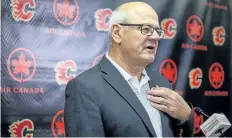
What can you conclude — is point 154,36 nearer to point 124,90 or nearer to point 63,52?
point 124,90

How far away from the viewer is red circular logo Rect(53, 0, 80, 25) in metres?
1.98

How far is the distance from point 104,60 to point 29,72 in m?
0.61

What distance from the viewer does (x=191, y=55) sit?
2525 millimetres

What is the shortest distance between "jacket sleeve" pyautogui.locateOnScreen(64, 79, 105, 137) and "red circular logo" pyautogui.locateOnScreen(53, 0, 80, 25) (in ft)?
2.65

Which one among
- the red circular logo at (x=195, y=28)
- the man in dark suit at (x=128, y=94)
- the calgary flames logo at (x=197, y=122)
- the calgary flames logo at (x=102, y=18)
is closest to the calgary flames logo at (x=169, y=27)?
the red circular logo at (x=195, y=28)

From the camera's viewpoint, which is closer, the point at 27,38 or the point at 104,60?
the point at 104,60

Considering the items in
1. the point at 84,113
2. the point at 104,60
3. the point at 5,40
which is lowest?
the point at 84,113

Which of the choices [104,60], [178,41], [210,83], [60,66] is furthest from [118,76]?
[210,83]

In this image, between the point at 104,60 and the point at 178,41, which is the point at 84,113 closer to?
the point at 104,60

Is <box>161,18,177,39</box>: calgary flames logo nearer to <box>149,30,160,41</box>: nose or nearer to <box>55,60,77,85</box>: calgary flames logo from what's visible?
<box>55,60,77,85</box>: calgary flames logo

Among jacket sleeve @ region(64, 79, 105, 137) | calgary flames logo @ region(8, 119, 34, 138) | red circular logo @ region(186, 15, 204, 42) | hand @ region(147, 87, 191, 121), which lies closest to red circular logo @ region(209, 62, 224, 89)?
red circular logo @ region(186, 15, 204, 42)

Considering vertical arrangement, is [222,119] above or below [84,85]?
below

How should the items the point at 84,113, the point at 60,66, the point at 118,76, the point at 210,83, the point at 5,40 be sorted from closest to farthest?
the point at 84,113 < the point at 118,76 < the point at 5,40 < the point at 60,66 < the point at 210,83

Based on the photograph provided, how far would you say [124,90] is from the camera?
52.8 inches
